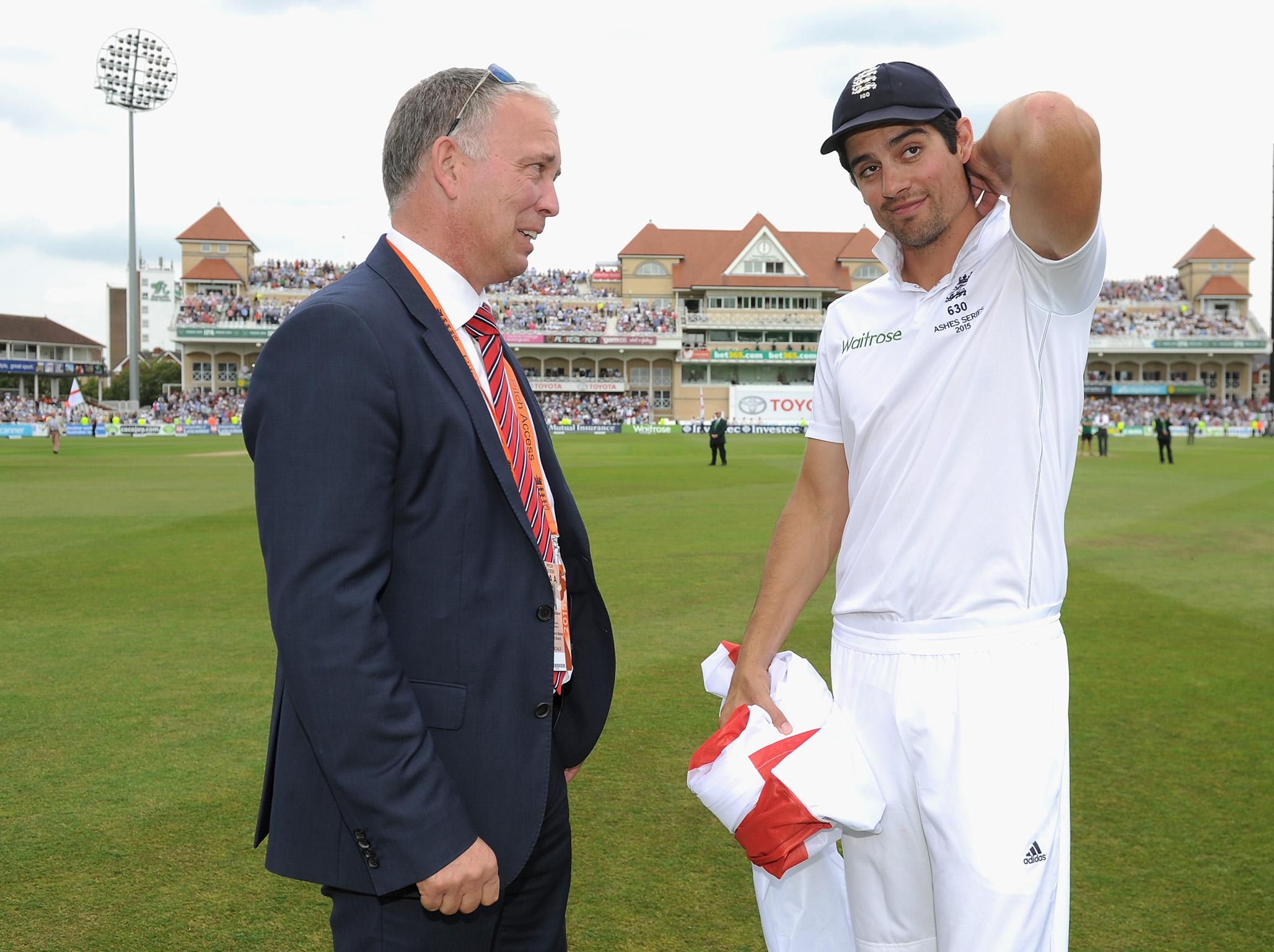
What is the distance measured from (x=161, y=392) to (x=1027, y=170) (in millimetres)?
114288

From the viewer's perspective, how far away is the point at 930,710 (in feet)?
7.70

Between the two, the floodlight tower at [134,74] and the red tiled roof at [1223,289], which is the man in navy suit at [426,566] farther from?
the red tiled roof at [1223,289]

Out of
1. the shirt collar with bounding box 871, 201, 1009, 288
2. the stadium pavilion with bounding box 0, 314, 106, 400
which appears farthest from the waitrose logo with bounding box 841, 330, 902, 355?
→ the stadium pavilion with bounding box 0, 314, 106, 400

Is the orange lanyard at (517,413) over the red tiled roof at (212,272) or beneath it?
beneath

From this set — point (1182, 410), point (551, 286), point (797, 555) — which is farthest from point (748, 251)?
point (797, 555)

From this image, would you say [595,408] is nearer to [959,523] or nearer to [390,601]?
[959,523]

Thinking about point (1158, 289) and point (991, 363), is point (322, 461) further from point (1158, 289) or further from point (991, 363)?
point (1158, 289)

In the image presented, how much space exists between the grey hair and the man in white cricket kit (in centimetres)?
86

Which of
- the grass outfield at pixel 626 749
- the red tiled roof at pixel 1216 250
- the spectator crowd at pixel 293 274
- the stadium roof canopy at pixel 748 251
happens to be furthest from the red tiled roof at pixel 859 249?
the grass outfield at pixel 626 749

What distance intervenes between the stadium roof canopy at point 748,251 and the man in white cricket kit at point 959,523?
8231 centimetres

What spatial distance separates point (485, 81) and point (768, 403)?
65.5 meters

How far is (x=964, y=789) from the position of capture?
227 centimetres

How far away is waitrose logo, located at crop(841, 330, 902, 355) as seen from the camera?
2541 mm

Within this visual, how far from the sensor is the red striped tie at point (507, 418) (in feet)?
7.25
